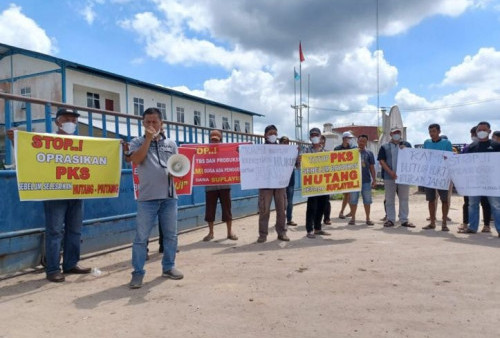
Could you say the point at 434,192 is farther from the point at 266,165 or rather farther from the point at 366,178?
the point at 266,165

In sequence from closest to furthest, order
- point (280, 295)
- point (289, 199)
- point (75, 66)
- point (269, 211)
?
point (280, 295) → point (269, 211) → point (289, 199) → point (75, 66)

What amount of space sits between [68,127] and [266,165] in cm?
334

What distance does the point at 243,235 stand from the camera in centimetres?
746

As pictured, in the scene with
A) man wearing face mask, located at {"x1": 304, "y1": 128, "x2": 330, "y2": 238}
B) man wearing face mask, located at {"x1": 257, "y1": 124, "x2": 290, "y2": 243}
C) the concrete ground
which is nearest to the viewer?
the concrete ground

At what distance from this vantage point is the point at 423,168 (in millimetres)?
7758

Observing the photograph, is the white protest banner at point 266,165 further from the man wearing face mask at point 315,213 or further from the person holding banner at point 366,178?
the person holding banner at point 366,178

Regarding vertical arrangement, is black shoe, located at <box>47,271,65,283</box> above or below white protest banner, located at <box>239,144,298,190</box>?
below

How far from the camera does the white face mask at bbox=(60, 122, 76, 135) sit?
4.90m

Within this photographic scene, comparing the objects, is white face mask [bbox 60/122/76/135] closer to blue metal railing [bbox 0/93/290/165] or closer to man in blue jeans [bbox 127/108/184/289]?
A: blue metal railing [bbox 0/93/290/165]

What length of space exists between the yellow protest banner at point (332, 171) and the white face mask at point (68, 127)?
4.19 metres

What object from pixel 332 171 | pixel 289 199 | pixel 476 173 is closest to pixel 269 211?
pixel 332 171

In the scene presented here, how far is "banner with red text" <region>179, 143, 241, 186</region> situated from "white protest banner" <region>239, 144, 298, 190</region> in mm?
557

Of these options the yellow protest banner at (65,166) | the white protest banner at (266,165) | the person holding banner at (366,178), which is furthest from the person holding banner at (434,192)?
the yellow protest banner at (65,166)

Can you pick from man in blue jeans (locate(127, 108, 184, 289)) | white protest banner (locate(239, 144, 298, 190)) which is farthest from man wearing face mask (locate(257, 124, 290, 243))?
man in blue jeans (locate(127, 108, 184, 289))
